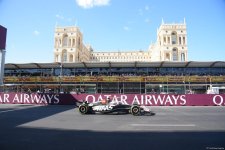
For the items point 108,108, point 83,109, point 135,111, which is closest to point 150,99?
point 135,111

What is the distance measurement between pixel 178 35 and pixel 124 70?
202 ft

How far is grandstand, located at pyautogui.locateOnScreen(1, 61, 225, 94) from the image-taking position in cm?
4184

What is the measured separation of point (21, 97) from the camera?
2739 cm

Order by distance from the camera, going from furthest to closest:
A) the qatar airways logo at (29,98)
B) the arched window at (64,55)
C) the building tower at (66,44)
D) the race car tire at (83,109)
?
1. the arched window at (64,55)
2. the building tower at (66,44)
3. the qatar airways logo at (29,98)
4. the race car tire at (83,109)

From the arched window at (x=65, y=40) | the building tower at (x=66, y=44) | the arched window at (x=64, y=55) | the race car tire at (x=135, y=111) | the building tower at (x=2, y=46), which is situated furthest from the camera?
the arched window at (x=65, y=40)

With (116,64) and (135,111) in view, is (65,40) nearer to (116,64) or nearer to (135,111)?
(116,64)

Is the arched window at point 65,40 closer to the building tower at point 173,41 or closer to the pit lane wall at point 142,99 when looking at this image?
the building tower at point 173,41

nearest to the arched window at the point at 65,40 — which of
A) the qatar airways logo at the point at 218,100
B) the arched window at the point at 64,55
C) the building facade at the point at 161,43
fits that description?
the building facade at the point at 161,43

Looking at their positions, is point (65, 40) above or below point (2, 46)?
above

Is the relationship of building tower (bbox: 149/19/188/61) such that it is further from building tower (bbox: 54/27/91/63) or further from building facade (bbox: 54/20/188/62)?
building tower (bbox: 54/27/91/63)

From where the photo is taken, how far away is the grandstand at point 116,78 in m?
41.8

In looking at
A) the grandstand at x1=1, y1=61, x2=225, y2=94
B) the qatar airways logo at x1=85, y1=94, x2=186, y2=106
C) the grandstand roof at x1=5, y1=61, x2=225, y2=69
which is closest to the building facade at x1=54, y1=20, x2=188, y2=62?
the grandstand at x1=1, y1=61, x2=225, y2=94

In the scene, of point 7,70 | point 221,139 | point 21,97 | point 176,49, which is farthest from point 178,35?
point 221,139

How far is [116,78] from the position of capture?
1656 inches
